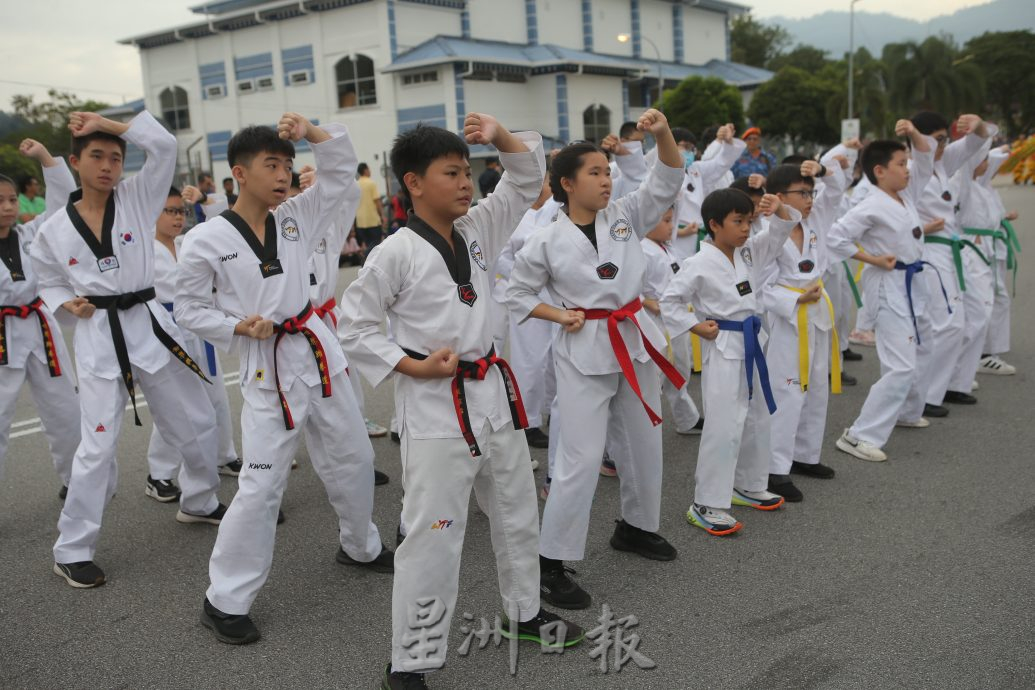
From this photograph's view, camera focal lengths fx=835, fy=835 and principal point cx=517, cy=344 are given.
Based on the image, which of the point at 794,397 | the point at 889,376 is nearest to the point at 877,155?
the point at 889,376

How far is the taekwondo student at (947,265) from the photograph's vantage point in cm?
580

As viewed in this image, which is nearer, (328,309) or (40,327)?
(40,327)

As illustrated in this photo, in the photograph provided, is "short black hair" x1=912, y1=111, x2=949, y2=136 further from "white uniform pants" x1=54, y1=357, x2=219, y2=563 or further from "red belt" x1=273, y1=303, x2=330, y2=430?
"white uniform pants" x1=54, y1=357, x2=219, y2=563

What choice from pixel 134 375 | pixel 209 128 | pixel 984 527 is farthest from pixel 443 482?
pixel 209 128

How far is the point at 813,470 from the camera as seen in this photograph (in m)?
5.03

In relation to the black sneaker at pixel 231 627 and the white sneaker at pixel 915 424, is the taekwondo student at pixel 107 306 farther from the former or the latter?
the white sneaker at pixel 915 424

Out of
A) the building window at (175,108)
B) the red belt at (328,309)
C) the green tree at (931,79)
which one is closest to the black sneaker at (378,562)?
the red belt at (328,309)

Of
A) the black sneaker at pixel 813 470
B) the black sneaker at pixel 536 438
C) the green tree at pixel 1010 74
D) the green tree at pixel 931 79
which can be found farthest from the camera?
the green tree at pixel 1010 74

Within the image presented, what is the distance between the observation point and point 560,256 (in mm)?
3740

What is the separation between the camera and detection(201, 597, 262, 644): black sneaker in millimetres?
3379

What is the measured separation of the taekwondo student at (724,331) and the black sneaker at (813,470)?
873 millimetres

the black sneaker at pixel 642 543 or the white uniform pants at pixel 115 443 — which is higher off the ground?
the white uniform pants at pixel 115 443

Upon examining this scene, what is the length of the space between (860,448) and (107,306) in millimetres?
4458

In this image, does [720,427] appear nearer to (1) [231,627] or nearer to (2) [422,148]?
(2) [422,148]
